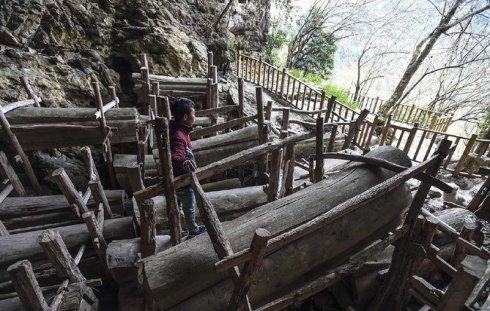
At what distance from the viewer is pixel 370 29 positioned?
60.3 ft

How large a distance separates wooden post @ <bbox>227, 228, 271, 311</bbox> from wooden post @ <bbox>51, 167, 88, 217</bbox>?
2335 millimetres

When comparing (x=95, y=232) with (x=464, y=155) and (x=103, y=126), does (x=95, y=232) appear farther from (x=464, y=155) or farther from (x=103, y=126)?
(x=464, y=155)

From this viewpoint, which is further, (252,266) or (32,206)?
(32,206)

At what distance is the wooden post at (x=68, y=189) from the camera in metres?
2.96

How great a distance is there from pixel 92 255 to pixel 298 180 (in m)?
Result: 4.36

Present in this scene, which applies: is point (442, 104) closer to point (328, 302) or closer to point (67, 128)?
point (328, 302)

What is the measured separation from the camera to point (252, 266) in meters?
1.85

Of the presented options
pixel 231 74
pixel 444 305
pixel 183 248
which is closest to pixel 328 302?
pixel 444 305

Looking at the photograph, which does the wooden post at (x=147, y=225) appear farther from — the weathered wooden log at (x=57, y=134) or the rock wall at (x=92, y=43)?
the rock wall at (x=92, y=43)

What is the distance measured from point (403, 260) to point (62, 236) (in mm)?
4061

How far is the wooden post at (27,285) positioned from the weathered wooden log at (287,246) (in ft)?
2.70

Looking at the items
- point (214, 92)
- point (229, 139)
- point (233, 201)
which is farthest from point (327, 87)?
point (233, 201)

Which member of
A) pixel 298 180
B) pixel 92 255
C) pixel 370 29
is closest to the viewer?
pixel 92 255

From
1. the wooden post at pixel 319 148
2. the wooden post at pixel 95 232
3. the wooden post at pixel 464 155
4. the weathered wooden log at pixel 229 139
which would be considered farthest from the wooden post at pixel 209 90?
the wooden post at pixel 464 155
